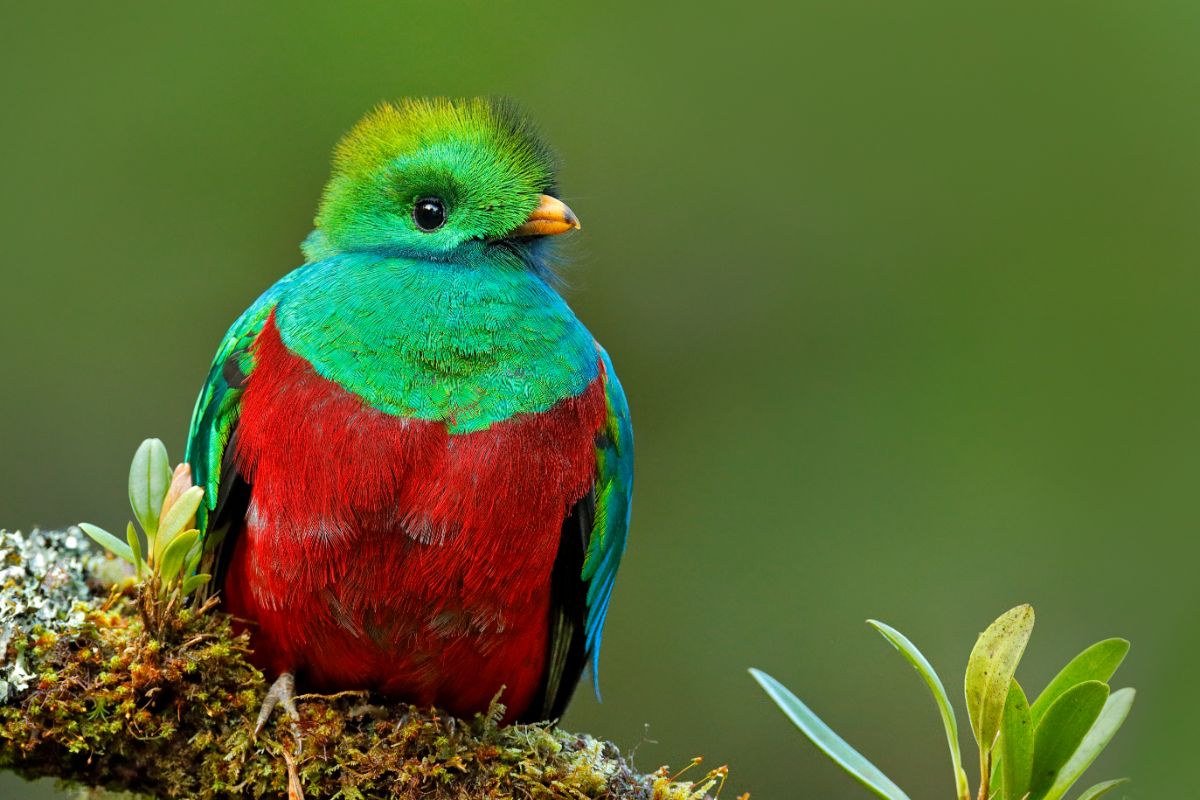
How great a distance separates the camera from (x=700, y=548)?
679 centimetres

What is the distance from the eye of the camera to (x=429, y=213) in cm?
351

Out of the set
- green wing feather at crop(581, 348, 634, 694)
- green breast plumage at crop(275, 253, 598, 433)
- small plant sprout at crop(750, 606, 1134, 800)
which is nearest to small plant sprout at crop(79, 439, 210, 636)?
green breast plumage at crop(275, 253, 598, 433)

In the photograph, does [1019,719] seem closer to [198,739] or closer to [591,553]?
[591,553]

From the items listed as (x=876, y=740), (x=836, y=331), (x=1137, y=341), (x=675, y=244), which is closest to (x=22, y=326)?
(x=675, y=244)

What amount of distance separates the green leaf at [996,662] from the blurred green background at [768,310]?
388 cm

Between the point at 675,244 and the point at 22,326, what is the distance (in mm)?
3360

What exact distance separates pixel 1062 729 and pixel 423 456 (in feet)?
4.77

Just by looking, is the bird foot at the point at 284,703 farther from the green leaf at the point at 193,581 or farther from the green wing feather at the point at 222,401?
the green wing feather at the point at 222,401

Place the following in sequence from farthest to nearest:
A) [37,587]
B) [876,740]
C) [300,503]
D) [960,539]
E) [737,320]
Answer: [737,320]
[960,539]
[876,740]
[300,503]
[37,587]

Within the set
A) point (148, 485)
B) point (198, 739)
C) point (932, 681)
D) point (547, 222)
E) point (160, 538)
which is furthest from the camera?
point (547, 222)

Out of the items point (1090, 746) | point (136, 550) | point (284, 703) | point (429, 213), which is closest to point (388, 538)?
point (284, 703)

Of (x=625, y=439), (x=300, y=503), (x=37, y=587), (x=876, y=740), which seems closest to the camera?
(x=37, y=587)

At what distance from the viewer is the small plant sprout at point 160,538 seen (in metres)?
→ 2.80

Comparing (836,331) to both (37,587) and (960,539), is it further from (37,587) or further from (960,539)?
(37,587)
